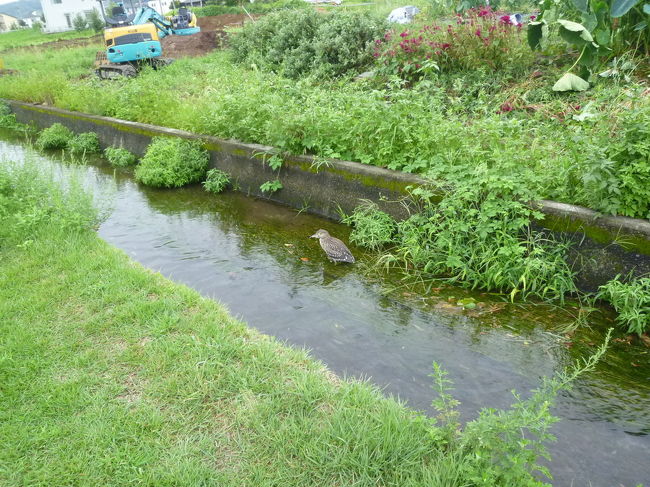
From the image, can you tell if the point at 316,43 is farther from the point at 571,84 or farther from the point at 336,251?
the point at 336,251

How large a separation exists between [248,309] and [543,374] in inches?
109

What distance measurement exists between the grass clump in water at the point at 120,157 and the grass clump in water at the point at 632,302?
9.06m

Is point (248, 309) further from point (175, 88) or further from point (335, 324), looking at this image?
point (175, 88)

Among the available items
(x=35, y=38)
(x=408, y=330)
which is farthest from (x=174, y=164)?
(x=35, y=38)

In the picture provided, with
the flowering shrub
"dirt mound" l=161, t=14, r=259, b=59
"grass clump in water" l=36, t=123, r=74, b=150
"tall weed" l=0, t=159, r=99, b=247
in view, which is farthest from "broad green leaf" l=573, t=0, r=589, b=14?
"dirt mound" l=161, t=14, r=259, b=59

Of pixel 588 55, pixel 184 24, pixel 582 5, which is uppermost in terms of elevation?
pixel 184 24

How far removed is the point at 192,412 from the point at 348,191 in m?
4.11

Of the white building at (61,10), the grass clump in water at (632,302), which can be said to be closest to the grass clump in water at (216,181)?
the grass clump in water at (632,302)

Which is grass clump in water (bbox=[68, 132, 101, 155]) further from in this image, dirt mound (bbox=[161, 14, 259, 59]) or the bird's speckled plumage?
dirt mound (bbox=[161, 14, 259, 59])

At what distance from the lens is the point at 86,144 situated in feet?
36.1

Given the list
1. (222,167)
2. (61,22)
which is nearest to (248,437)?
(222,167)

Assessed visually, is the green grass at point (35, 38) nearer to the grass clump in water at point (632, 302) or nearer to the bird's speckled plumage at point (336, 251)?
the bird's speckled plumage at point (336, 251)

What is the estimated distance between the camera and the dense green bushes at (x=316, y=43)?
38.4ft

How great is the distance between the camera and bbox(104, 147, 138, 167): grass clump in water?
9.95 meters
